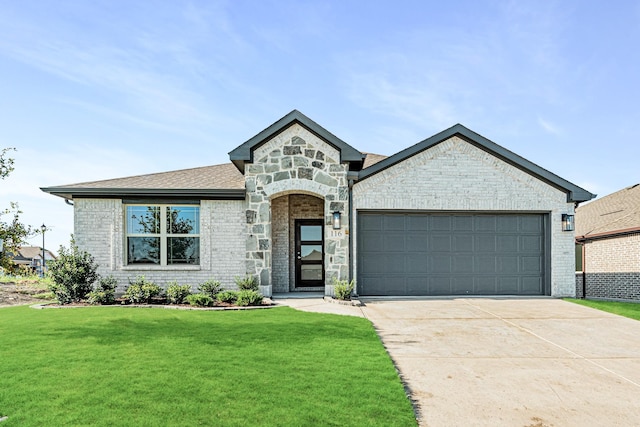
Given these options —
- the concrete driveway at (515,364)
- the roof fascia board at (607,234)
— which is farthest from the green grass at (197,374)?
the roof fascia board at (607,234)

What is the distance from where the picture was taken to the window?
12.8 m

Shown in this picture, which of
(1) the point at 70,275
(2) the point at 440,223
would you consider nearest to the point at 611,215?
(2) the point at 440,223

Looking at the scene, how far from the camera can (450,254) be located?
13.1 m

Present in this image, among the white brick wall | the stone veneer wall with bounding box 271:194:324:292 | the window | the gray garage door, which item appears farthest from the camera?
the stone veneer wall with bounding box 271:194:324:292

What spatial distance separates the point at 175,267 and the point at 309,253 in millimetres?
4483

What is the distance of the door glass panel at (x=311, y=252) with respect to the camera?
48.1 ft

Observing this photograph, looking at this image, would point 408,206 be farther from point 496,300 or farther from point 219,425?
point 219,425

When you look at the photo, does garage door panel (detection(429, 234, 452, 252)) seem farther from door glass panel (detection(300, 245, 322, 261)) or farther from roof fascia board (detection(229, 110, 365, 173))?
door glass panel (detection(300, 245, 322, 261))

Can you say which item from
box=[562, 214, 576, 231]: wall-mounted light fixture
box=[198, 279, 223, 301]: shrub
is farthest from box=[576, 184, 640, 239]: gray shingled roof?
box=[198, 279, 223, 301]: shrub

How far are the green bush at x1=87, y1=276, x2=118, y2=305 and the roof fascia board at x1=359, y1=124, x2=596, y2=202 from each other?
7.70 meters

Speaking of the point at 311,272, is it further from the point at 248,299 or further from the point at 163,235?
the point at 163,235

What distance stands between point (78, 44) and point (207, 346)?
1033 centimetres

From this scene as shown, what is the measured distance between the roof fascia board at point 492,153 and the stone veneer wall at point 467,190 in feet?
0.45

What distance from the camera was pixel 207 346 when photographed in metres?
6.49
